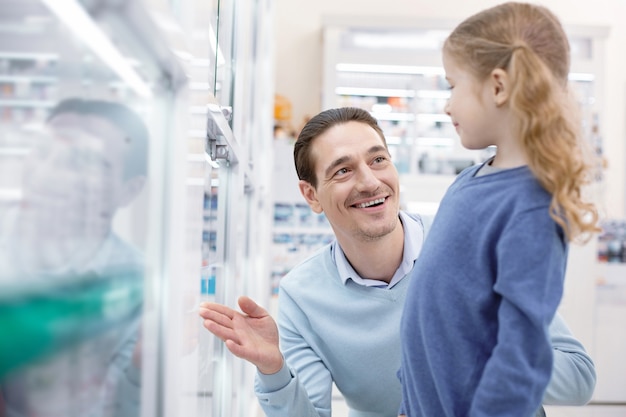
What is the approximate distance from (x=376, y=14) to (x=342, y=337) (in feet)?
17.6

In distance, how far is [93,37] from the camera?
0.42 metres

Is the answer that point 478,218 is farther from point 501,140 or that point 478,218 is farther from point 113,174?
point 113,174

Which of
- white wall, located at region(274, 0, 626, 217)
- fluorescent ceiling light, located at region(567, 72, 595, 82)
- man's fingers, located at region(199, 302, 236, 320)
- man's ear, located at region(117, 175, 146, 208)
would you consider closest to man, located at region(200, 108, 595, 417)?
man's fingers, located at region(199, 302, 236, 320)

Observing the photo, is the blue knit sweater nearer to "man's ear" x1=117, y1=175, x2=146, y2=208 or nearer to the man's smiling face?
"man's ear" x1=117, y1=175, x2=146, y2=208

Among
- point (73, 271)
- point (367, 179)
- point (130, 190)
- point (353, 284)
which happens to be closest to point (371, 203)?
point (367, 179)

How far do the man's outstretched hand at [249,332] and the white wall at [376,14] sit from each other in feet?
17.2

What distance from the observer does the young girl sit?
826mm

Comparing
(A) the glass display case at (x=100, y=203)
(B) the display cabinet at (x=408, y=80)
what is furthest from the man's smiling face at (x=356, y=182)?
(B) the display cabinet at (x=408, y=80)

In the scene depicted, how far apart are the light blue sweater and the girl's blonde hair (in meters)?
0.82

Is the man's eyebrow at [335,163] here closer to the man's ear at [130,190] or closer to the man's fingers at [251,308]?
the man's fingers at [251,308]

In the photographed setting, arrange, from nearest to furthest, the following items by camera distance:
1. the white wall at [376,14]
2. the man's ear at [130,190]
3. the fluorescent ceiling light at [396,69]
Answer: the man's ear at [130,190] < the fluorescent ceiling light at [396,69] < the white wall at [376,14]

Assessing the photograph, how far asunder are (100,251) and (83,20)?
0.51 feet

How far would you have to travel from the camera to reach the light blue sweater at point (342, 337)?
163 cm

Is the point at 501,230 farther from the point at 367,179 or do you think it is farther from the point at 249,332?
the point at 367,179
